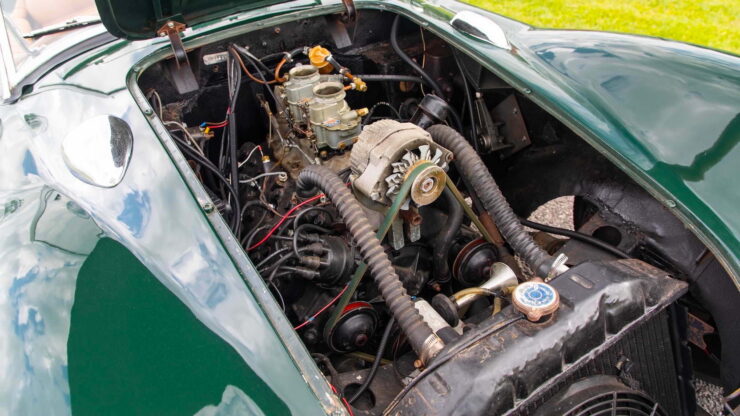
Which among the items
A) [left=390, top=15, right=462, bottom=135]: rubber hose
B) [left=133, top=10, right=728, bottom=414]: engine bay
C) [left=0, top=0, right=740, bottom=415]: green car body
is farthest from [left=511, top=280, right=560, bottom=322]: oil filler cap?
[left=390, top=15, right=462, bottom=135]: rubber hose

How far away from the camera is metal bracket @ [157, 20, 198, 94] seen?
69.8 inches

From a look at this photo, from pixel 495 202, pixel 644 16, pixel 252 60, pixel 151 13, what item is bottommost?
pixel 644 16

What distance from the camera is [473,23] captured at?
183cm

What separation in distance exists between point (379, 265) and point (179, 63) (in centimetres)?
116

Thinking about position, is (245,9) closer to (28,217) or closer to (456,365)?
(28,217)

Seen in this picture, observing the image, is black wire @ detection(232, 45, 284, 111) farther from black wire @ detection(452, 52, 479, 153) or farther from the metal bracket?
black wire @ detection(452, 52, 479, 153)

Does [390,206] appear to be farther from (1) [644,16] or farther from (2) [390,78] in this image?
(1) [644,16]

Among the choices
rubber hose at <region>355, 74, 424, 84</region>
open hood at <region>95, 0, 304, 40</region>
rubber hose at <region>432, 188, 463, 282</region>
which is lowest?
rubber hose at <region>432, 188, 463, 282</region>

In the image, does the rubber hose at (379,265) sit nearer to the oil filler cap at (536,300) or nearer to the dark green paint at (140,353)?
the oil filler cap at (536,300)

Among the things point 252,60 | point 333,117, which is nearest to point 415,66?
point 333,117

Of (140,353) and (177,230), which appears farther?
(177,230)

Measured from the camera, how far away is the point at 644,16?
4812 mm

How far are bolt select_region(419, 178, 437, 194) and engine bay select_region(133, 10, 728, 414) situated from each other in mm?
15

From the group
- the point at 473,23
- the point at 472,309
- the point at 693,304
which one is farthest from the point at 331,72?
the point at 693,304
